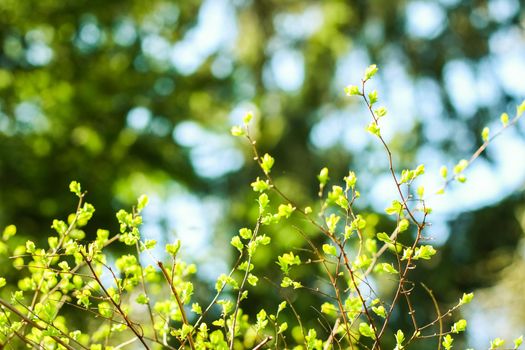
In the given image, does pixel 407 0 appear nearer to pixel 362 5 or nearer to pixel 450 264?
pixel 362 5

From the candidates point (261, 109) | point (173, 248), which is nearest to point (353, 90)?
point (173, 248)

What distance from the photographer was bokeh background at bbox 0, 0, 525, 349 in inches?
188

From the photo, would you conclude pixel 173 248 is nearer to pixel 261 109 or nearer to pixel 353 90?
pixel 353 90

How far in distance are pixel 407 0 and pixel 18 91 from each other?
406 centimetres

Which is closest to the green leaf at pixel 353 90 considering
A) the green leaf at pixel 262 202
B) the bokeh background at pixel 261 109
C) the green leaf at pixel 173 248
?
the green leaf at pixel 262 202

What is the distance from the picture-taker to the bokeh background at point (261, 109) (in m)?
4.78

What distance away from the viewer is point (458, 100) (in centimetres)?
578

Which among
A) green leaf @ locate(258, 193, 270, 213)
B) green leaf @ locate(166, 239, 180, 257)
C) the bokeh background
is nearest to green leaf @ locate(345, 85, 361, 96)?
green leaf @ locate(258, 193, 270, 213)

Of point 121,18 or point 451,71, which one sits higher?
point 451,71

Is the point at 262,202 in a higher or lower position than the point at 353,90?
lower

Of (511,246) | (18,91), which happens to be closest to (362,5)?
(511,246)

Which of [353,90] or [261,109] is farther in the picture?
[261,109]

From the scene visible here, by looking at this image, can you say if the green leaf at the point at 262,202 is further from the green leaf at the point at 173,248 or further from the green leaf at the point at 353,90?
the green leaf at the point at 353,90

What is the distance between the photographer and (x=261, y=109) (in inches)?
242
